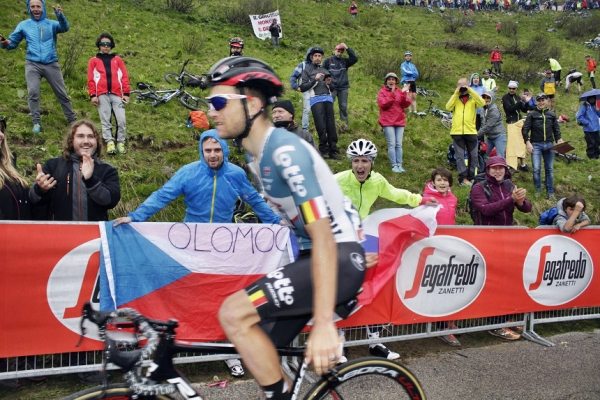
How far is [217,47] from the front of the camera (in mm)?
20125

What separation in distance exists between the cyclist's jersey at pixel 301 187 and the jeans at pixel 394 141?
8920mm

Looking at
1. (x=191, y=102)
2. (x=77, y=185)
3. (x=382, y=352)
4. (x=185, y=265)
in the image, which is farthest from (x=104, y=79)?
(x=382, y=352)

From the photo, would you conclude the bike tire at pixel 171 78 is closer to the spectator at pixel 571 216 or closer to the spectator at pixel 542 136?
the spectator at pixel 542 136

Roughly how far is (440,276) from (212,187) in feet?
9.23

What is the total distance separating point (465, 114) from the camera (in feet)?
38.0

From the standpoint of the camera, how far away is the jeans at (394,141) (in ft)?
38.4

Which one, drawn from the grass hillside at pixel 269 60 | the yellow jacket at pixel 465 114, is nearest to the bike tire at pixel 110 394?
the grass hillside at pixel 269 60

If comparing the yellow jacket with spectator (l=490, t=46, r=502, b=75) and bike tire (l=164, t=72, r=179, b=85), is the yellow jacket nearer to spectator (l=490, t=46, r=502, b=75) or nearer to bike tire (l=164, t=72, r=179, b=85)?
bike tire (l=164, t=72, r=179, b=85)

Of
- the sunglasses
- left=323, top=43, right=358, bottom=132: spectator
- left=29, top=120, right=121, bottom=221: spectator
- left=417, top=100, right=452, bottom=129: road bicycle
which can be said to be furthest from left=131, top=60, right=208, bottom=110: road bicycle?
the sunglasses

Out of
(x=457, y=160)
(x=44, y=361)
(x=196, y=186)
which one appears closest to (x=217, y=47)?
(x=457, y=160)

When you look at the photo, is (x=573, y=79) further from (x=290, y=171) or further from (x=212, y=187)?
(x=290, y=171)

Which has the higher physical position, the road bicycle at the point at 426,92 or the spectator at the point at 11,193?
the road bicycle at the point at 426,92

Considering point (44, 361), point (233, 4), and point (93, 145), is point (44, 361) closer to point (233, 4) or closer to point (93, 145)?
point (93, 145)

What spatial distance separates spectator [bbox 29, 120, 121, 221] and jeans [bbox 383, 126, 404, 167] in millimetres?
7540
